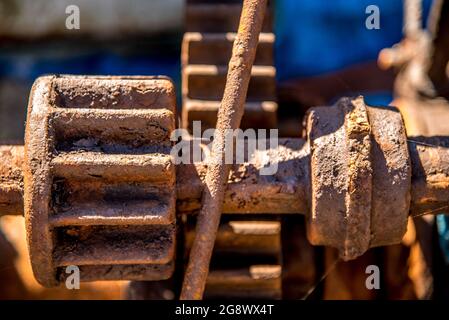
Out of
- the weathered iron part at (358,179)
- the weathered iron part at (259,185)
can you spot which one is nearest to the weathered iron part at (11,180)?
the weathered iron part at (259,185)

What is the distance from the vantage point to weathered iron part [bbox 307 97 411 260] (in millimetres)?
1401

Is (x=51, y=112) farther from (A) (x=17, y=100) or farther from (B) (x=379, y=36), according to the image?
(B) (x=379, y=36)

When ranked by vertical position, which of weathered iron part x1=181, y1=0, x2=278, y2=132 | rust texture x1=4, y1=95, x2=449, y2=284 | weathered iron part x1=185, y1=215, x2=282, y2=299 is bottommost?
weathered iron part x1=185, y1=215, x2=282, y2=299

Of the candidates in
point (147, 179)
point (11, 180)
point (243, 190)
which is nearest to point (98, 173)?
point (147, 179)

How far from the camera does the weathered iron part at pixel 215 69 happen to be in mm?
2064

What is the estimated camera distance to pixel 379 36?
3869mm

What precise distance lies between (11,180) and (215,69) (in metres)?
0.90

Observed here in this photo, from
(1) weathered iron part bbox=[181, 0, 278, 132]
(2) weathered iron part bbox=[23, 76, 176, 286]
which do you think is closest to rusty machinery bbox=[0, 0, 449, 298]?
(2) weathered iron part bbox=[23, 76, 176, 286]

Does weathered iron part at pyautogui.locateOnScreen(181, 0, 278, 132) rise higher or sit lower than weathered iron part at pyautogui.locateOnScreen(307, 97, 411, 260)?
higher

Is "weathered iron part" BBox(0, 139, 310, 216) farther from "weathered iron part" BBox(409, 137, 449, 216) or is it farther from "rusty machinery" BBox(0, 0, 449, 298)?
"weathered iron part" BBox(409, 137, 449, 216)

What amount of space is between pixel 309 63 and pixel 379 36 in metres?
0.51

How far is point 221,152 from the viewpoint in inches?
55.7

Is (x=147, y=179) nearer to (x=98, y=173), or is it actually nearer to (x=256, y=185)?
(x=98, y=173)

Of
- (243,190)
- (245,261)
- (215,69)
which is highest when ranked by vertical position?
(215,69)
